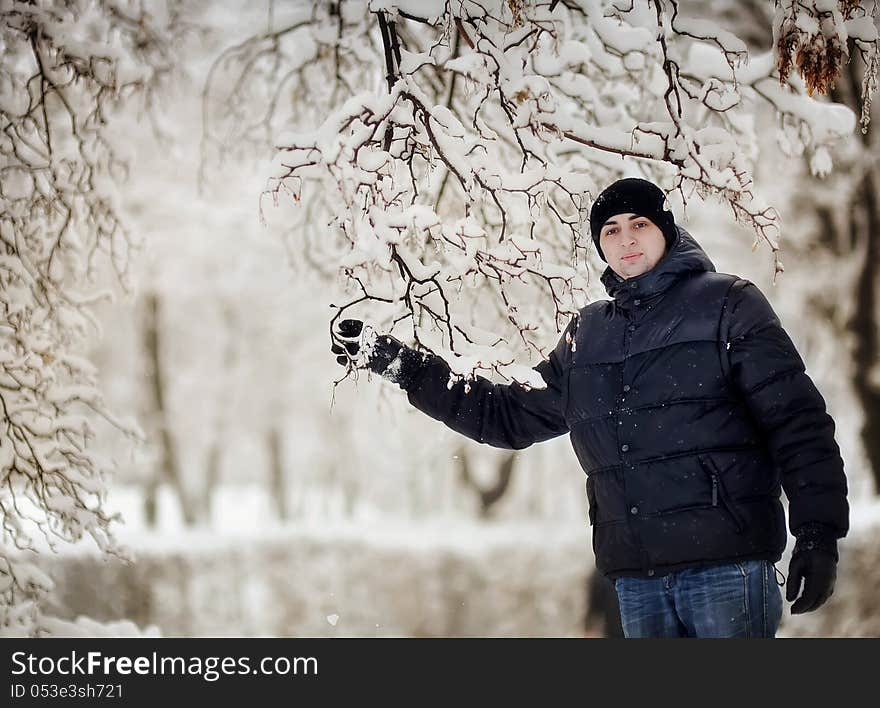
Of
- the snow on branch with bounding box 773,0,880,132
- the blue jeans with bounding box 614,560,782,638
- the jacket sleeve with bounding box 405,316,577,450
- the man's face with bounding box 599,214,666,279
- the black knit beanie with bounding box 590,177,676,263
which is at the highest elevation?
the snow on branch with bounding box 773,0,880,132

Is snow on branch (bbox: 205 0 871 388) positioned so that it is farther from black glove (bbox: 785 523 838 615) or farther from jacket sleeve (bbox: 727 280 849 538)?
black glove (bbox: 785 523 838 615)

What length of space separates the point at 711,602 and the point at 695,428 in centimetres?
45

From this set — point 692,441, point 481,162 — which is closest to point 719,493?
point 692,441

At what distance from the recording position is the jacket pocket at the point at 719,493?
2.37 meters

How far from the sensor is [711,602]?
236 centimetres

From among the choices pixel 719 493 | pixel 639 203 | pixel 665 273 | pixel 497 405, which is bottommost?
pixel 719 493

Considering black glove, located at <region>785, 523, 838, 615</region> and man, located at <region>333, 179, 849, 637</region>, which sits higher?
man, located at <region>333, 179, 849, 637</region>

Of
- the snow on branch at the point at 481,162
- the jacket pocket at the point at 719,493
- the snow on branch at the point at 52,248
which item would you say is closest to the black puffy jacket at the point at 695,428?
the jacket pocket at the point at 719,493

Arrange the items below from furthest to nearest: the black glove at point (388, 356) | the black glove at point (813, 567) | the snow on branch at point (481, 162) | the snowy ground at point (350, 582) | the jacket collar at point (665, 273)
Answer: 1. the snowy ground at point (350, 582)
2. the black glove at point (388, 356)
3. the jacket collar at point (665, 273)
4. the snow on branch at point (481, 162)
5. the black glove at point (813, 567)

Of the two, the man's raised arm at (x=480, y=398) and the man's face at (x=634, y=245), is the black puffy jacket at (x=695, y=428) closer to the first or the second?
the man's face at (x=634, y=245)

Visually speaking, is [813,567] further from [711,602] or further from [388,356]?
[388,356]

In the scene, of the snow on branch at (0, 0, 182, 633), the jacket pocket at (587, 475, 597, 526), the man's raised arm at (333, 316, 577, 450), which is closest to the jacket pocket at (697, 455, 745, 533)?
the jacket pocket at (587, 475, 597, 526)

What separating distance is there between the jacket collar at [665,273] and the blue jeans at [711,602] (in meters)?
0.78

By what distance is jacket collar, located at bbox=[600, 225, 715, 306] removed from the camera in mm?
2584
